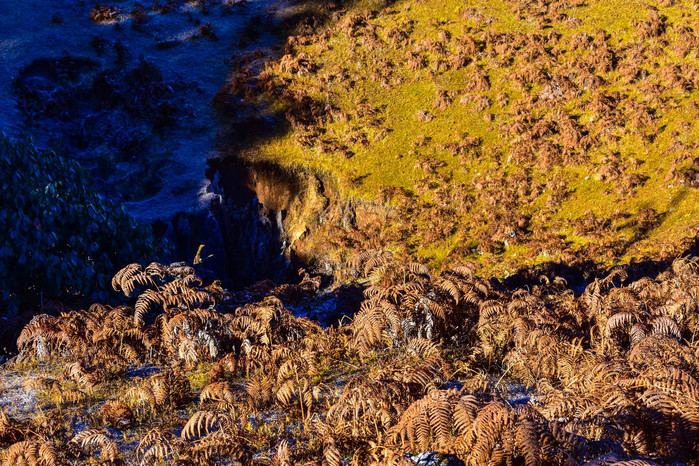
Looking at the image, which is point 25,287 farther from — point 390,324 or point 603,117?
point 603,117

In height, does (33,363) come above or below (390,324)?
below

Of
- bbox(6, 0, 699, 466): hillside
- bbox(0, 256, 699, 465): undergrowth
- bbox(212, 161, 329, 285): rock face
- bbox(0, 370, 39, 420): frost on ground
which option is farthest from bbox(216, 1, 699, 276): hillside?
bbox(0, 370, 39, 420): frost on ground

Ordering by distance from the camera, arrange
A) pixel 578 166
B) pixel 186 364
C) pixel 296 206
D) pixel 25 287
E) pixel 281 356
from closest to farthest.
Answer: pixel 281 356 < pixel 186 364 < pixel 25 287 < pixel 578 166 < pixel 296 206

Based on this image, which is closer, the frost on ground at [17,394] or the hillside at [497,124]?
the frost on ground at [17,394]

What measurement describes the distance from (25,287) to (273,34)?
23.9 m

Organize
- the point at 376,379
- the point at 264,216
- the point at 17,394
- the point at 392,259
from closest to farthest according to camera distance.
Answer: the point at 376,379
the point at 17,394
the point at 392,259
the point at 264,216

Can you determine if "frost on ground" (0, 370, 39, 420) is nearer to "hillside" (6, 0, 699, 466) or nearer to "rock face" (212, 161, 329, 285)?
"hillside" (6, 0, 699, 466)

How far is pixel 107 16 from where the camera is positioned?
31.2m

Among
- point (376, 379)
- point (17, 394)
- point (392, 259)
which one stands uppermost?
point (376, 379)

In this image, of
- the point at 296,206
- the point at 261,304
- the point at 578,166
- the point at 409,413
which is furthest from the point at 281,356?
the point at 578,166

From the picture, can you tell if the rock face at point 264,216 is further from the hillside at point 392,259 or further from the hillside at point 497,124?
the hillside at point 497,124

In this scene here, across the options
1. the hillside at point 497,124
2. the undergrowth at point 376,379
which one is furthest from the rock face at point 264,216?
the undergrowth at point 376,379

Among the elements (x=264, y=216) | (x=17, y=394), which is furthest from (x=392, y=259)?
(x=264, y=216)

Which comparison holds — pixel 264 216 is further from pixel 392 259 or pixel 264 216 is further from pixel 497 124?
pixel 392 259
